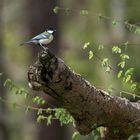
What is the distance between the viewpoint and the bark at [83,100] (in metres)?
4.06

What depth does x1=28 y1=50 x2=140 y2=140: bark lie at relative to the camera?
160 inches

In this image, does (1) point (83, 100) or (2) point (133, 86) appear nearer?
(1) point (83, 100)

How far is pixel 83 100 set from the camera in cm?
433

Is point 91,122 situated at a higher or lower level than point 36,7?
higher

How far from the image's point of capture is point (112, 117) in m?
4.66

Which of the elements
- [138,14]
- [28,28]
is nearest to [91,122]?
[138,14]

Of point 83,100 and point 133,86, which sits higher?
point 83,100

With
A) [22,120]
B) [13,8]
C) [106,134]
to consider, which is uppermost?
[106,134]

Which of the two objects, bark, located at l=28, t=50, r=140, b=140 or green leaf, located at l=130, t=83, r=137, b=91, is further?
green leaf, located at l=130, t=83, r=137, b=91

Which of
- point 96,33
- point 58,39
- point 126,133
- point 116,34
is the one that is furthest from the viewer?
point 96,33

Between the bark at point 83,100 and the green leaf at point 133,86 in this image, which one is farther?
the green leaf at point 133,86

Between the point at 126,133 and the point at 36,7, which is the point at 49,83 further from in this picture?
the point at 36,7

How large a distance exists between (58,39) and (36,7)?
2.30ft

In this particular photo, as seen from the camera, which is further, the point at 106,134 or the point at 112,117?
the point at 106,134
